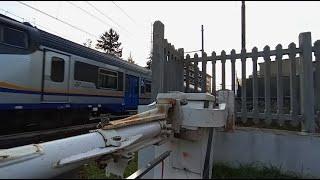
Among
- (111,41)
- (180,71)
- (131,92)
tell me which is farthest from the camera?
(111,41)

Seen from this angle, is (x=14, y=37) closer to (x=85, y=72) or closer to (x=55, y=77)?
(x=55, y=77)

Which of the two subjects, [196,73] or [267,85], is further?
[196,73]

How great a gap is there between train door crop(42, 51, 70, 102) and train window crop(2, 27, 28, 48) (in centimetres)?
104

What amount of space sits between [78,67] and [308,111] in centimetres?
925

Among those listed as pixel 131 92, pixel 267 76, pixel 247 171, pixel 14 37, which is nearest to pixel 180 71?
pixel 267 76

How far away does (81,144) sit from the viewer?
2.65 meters

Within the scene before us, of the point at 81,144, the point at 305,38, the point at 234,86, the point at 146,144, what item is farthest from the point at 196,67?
the point at 81,144

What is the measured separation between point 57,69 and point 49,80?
536 millimetres

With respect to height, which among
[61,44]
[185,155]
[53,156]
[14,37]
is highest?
[61,44]

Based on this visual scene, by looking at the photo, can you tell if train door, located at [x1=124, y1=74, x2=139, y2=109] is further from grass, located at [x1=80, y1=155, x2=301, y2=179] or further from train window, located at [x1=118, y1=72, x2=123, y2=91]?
grass, located at [x1=80, y1=155, x2=301, y2=179]

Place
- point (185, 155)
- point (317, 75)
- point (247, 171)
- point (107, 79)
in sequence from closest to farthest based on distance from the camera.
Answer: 1. point (185, 155)
2. point (247, 171)
3. point (317, 75)
4. point (107, 79)

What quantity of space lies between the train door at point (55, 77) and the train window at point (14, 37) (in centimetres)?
104

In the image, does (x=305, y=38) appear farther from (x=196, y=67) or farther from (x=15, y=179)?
(x=15, y=179)

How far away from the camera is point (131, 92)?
1847 cm
